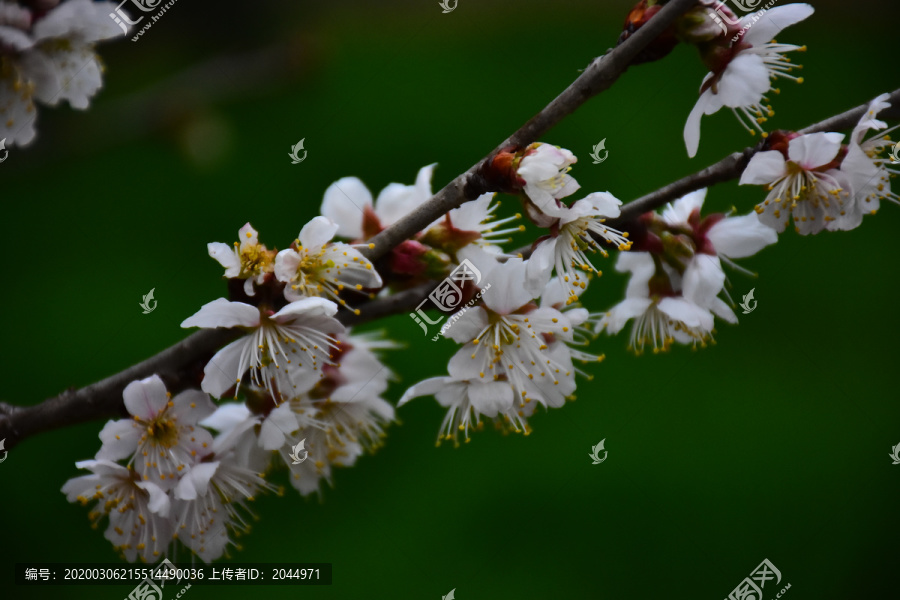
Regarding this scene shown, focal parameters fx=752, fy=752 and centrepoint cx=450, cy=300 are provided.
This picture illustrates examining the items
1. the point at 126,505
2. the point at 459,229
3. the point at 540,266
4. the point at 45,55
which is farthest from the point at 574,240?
the point at 45,55

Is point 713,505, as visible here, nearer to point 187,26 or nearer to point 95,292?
point 95,292

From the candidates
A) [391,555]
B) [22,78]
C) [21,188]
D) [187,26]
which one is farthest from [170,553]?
[187,26]

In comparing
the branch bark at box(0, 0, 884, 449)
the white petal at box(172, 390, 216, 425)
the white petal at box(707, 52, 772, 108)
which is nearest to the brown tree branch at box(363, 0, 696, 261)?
the branch bark at box(0, 0, 884, 449)

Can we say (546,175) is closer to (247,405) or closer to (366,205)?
(366,205)

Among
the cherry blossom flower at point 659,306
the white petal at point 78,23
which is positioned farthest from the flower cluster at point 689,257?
the white petal at point 78,23

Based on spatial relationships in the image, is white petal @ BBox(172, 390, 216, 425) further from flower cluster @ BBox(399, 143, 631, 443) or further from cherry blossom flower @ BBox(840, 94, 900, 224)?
cherry blossom flower @ BBox(840, 94, 900, 224)

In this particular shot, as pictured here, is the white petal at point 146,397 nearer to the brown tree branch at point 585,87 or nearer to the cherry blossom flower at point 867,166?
the brown tree branch at point 585,87
